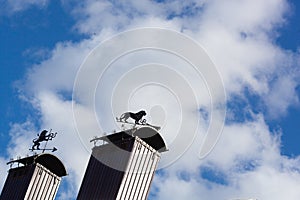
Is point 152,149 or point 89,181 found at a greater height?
point 152,149

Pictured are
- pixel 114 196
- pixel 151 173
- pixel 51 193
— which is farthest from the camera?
pixel 51 193

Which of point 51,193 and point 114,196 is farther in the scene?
point 51,193

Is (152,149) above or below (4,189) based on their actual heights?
above

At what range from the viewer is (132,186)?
4362 cm

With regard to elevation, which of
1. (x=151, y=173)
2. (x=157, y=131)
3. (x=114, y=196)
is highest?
(x=157, y=131)

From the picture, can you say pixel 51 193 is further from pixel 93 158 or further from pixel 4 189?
pixel 93 158

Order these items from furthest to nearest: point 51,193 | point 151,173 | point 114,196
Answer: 1. point 51,193
2. point 151,173
3. point 114,196

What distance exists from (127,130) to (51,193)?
14.4m

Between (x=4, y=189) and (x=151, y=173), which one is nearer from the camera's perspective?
(x=151, y=173)

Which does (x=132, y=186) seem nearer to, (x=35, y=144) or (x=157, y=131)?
(x=157, y=131)

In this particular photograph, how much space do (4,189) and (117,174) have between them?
17327 mm

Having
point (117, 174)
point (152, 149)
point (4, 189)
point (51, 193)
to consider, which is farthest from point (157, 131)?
point (4, 189)

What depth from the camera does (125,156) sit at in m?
44.2

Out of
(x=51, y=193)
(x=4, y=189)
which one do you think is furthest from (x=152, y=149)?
(x=4, y=189)
